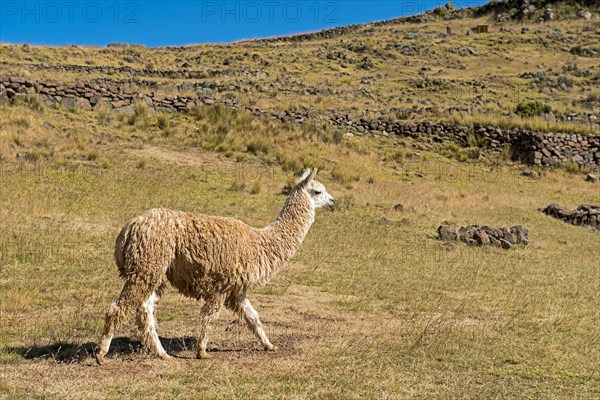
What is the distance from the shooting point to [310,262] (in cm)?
1403

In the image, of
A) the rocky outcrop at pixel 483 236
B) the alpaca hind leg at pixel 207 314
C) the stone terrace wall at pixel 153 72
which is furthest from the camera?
the stone terrace wall at pixel 153 72

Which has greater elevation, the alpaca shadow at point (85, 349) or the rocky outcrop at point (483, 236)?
the alpaca shadow at point (85, 349)

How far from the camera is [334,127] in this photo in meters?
31.9

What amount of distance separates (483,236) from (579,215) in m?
7.32

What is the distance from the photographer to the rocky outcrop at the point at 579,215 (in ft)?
75.9

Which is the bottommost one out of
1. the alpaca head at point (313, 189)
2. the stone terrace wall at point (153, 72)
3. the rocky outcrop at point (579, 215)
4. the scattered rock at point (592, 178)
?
the rocky outcrop at point (579, 215)

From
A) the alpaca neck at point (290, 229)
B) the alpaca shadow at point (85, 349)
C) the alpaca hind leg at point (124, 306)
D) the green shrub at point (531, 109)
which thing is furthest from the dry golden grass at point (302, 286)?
the green shrub at point (531, 109)

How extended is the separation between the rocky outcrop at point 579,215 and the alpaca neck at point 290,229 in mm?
17764

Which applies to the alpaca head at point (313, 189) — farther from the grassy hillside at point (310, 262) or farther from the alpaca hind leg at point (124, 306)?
the alpaca hind leg at point (124, 306)

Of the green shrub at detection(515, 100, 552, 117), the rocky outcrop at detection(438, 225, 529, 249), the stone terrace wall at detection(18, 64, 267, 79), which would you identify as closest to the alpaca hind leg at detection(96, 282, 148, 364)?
the rocky outcrop at detection(438, 225, 529, 249)

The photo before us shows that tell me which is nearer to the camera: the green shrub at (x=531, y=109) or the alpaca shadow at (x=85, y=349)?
the alpaca shadow at (x=85, y=349)

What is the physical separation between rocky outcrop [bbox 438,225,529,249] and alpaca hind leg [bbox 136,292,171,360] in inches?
467

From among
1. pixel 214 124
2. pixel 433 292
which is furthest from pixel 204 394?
pixel 214 124

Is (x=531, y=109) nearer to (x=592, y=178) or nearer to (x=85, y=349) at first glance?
(x=592, y=178)
